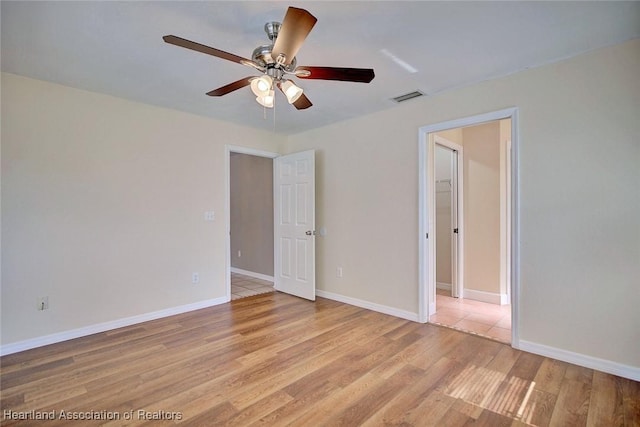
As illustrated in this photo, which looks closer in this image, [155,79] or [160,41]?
[160,41]

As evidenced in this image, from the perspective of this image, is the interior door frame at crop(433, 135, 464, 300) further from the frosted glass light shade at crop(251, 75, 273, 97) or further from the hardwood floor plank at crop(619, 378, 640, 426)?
the frosted glass light shade at crop(251, 75, 273, 97)

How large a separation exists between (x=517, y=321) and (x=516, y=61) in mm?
2228

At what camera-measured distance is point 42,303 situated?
2.79m

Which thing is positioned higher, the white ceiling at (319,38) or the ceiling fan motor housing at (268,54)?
the white ceiling at (319,38)

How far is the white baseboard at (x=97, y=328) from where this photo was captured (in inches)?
105

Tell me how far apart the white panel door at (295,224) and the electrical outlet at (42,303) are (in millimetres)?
2692

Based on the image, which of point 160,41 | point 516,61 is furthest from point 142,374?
point 516,61

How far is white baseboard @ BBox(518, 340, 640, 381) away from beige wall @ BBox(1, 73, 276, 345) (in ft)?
11.4

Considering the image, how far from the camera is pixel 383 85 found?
292 cm

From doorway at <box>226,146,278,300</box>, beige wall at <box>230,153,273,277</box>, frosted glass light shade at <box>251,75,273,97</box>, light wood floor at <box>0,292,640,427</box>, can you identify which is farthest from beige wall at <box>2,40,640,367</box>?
frosted glass light shade at <box>251,75,273,97</box>

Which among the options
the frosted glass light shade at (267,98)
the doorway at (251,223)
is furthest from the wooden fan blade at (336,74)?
the doorway at (251,223)

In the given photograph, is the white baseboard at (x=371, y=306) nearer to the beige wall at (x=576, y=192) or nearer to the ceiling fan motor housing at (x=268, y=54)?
the beige wall at (x=576, y=192)

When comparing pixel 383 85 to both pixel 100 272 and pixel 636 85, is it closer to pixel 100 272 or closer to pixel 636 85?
pixel 636 85

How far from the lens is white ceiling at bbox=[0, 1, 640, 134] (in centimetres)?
→ 184
